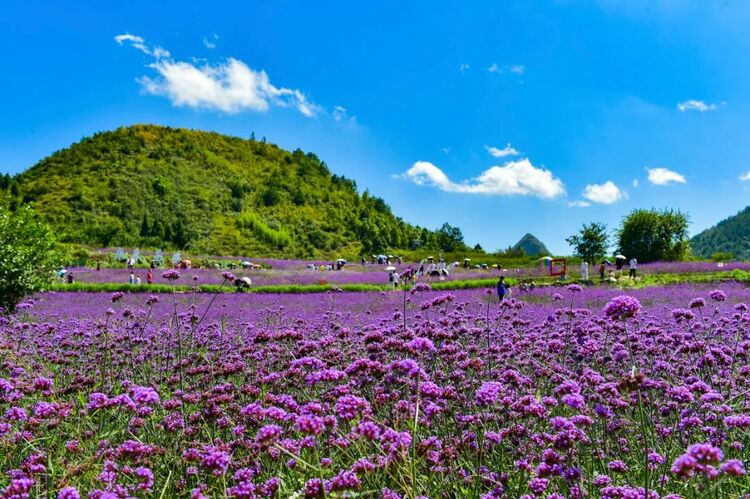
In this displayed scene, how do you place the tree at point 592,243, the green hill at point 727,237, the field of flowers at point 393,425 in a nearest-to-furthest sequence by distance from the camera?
the field of flowers at point 393,425, the tree at point 592,243, the green hill at point 727,237

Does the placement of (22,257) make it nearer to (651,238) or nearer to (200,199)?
(651,238)

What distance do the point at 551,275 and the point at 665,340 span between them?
26.4m

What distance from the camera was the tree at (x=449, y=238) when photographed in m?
76.8

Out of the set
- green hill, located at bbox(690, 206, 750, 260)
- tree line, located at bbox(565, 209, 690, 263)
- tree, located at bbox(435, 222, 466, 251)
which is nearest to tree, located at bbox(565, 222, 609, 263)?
tree line, located at bbox(565, 209, 690, 263)

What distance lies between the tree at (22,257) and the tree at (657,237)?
45.3 metres

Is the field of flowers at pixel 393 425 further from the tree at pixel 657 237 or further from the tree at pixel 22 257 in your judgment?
the tree at pixel 657 237

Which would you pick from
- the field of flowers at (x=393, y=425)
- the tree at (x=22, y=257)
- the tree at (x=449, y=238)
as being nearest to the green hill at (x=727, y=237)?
the tree at (x=449, y=238)

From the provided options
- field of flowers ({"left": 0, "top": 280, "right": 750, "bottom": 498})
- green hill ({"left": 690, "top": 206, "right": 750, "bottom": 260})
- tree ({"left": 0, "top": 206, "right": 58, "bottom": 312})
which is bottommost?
field of flowers ({"left": 0, "top": 280, "right": 750, "bottom": 498})

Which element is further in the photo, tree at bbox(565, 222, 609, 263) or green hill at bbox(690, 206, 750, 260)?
green hill at bbox(690, 206, 750, 260)

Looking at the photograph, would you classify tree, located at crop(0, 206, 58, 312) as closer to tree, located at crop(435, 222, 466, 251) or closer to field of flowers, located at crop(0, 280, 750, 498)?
field of flowers, located at crop(0, 280, 750, 498)

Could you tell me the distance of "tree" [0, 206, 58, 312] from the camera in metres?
13.6

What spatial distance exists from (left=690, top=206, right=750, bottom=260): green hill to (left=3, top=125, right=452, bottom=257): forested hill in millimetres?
70729

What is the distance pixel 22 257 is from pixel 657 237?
1864 inches

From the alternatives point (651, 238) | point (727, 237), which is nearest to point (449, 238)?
point (651, 238)
